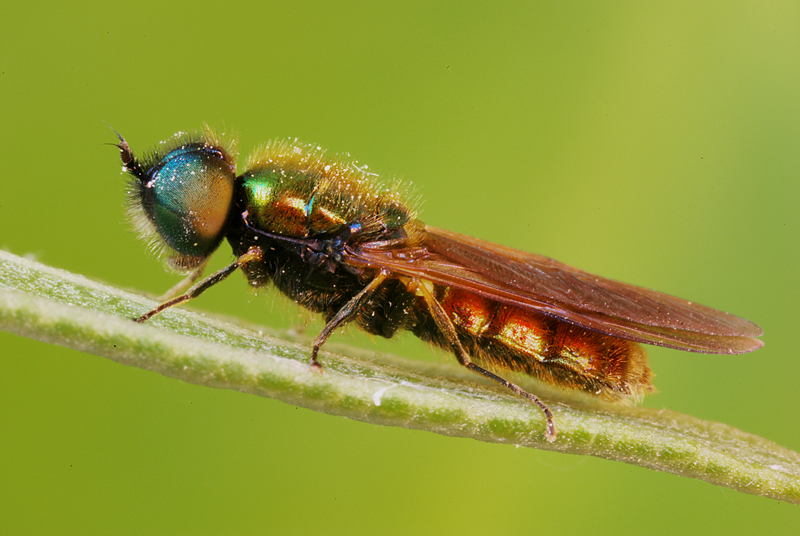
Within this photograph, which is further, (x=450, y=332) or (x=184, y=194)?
(x=450, y=332)

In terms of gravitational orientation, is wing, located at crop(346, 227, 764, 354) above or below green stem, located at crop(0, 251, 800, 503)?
above

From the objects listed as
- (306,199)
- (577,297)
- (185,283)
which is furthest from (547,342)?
(185,283)

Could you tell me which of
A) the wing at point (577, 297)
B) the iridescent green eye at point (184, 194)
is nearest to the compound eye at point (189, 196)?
the iridescent green eye at point (184, 194)

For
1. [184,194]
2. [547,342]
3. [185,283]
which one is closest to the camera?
[184,194]

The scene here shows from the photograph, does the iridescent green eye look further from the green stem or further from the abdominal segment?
the abdominal segment

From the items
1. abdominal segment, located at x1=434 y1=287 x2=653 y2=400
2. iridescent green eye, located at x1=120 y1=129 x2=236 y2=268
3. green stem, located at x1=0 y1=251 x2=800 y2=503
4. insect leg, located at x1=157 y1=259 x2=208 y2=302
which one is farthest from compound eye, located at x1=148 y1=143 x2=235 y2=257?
abdominal segment, located at x1=434 y1=287 x2=653 y2=400

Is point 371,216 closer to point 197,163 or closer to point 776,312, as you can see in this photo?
point 197,163

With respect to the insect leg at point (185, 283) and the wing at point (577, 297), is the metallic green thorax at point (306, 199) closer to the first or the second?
the wing at point (577, 297)

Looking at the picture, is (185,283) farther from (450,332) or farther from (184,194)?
(450,332)
